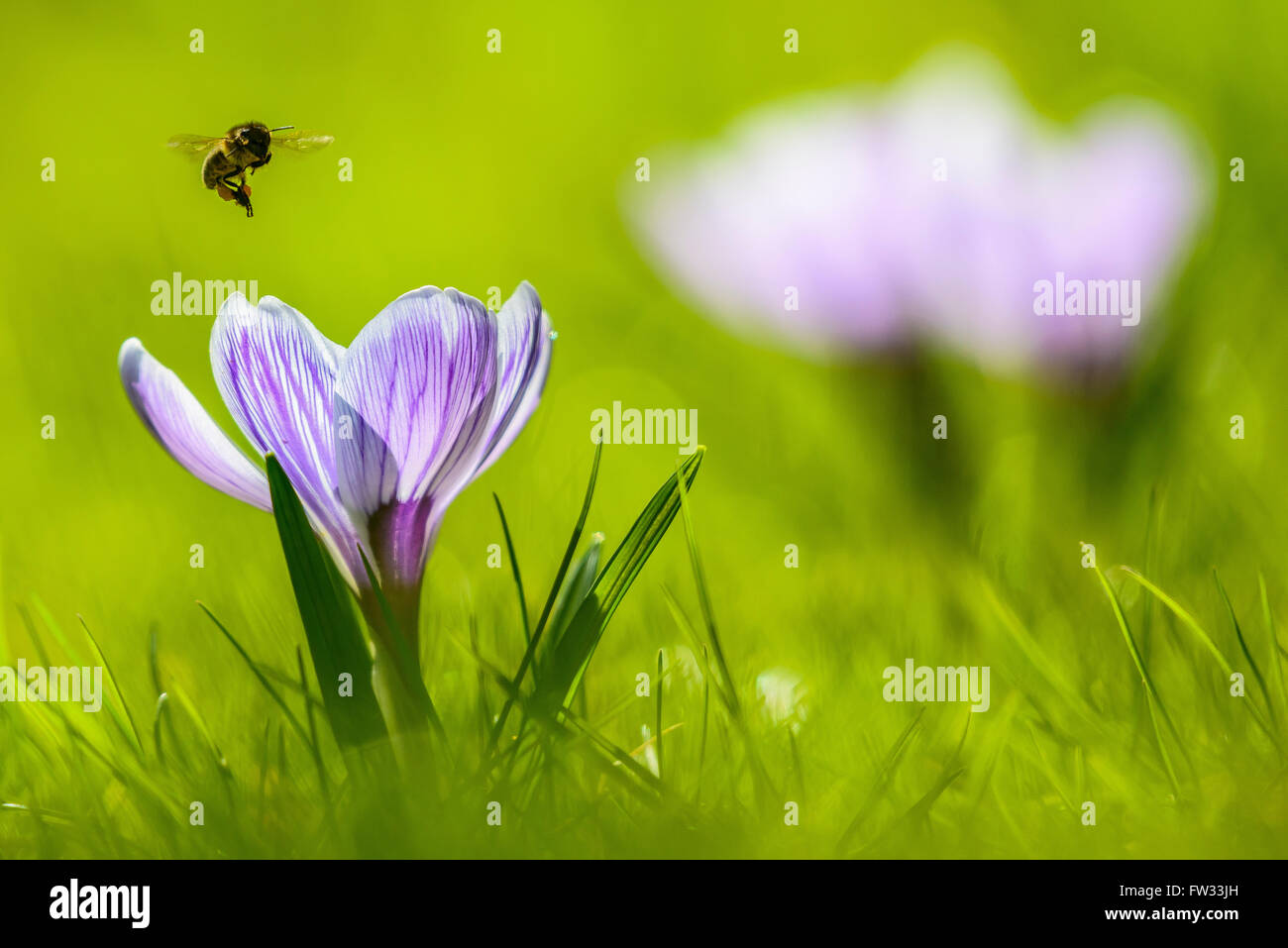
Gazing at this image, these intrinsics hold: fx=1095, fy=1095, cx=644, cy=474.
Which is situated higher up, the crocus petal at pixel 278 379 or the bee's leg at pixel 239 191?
the bee's leg at pixel 239 191

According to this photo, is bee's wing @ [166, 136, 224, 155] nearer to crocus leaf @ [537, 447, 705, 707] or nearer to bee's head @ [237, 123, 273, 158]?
bee's head @ [237, 123, 273, 158]

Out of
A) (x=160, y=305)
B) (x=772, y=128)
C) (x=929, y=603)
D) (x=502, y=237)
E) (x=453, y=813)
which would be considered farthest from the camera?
(x=502, y=237)

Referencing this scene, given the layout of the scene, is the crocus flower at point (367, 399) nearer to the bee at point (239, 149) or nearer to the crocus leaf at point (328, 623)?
the crocus leaf at point (328, 623)

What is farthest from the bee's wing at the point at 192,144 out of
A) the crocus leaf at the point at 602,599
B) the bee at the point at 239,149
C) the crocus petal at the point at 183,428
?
the crocus leaf at the point at 602,599

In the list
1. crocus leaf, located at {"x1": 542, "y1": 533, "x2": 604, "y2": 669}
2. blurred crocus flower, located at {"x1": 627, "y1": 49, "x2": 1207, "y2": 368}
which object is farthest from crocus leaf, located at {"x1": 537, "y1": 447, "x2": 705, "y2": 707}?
blurred crocus flower, located at {"x1": 627, "y1": 49, "x2": 1207, "y2": 368}
